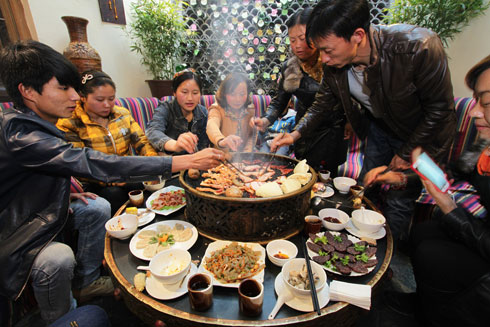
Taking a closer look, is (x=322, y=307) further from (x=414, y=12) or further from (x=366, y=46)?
(x=414, y=12)

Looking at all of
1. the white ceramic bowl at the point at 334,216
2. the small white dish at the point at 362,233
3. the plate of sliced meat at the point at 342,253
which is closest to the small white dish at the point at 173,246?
the plate of sliced meat at the point at 342,253

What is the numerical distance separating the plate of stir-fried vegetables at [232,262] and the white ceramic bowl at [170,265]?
13cm

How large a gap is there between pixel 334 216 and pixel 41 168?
2.31 m

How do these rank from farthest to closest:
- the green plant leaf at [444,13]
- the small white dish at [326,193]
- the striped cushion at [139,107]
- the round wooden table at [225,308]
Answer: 1. the striped cushion at [139,107]
2. the green plant leaf at [444,13]
3. the small white dish at [326,193]
4. the round wooden table at [225,308]

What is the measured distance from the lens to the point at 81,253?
239 centimetres

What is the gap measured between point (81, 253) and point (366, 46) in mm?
3379

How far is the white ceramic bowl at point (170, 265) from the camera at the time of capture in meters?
1.36

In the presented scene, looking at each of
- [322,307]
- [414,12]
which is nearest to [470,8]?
[414,12]

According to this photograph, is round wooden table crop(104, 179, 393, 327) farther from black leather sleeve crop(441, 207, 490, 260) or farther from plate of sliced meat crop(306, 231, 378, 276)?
black leather sleeve crop(441, 207, 490, 260)

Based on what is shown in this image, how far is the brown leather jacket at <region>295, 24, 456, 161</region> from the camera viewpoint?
6.88 ft

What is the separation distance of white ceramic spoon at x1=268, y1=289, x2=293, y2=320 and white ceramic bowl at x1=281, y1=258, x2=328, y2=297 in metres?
0.04

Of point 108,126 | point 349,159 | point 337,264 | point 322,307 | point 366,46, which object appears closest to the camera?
point 322,307

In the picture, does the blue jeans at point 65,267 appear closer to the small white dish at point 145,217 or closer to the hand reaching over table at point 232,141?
the small white dish at point 145,217

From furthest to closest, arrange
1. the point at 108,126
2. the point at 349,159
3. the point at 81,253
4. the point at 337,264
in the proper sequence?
the point at 349,159, the point at 108,126, the point at 81,253, the point at 337,264
